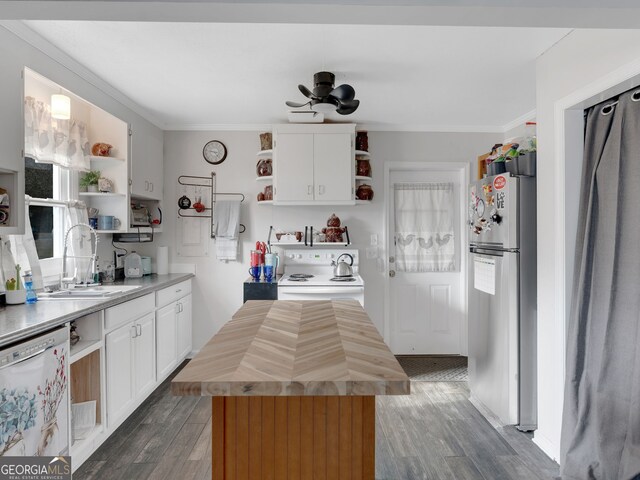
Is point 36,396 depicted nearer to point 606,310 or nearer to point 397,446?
point 397,446

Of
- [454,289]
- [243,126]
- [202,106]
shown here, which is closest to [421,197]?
[454,289]

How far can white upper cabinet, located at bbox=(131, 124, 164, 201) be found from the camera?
3.53 meters

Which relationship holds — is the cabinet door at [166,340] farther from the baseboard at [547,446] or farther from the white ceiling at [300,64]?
the baseboard at [547,446]

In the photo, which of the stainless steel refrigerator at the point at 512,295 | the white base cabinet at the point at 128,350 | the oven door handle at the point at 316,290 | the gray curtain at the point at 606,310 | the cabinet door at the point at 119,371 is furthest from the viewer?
the oven door handle at the point at 316,290

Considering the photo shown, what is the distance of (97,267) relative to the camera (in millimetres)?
3396

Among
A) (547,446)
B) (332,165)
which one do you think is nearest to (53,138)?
(332,165)

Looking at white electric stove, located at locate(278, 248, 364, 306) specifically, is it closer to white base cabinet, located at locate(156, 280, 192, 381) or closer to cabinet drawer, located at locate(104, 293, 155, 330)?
white base cabinet, located at locate(156, 280, 192, 381)

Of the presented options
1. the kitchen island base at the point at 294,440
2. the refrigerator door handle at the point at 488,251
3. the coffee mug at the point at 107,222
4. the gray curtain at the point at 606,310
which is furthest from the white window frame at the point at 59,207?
the gray curtain at the point at 606,310

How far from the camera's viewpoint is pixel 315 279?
3.95 m

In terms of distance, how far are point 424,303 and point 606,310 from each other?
2.42 metres

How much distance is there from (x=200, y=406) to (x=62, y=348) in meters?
1.36

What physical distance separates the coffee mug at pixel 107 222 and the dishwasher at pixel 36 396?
139cm

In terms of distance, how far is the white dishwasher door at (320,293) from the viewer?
11.9 ft

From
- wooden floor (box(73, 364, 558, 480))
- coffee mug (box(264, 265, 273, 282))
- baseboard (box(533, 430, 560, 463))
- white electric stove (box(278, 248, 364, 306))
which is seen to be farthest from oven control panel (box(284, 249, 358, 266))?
baseboard (box(533, 430, 560, 463))
